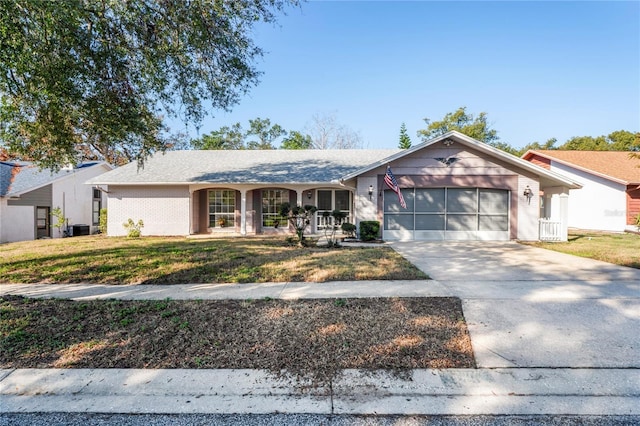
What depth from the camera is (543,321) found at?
14.2ft

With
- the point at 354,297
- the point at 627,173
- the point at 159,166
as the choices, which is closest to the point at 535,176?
Result: the point at 627,173

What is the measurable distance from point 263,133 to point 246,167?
27.0m

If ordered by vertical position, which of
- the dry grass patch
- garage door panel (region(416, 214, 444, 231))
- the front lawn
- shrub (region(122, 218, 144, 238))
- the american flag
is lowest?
the dry grass patch

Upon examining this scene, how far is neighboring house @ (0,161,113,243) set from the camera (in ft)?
53.7

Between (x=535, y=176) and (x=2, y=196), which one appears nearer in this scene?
(x=535, y=176)

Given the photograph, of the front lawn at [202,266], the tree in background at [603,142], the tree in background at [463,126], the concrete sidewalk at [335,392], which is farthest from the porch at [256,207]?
the tree in background at [603,142]

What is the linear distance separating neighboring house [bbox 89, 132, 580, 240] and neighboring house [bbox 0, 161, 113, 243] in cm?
429

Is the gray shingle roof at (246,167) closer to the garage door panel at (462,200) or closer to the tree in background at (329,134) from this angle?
the garage door panel at (462,200)

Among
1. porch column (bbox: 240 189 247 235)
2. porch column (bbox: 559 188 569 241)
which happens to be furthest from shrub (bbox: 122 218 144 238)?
porch column (bbox: 559 188 569 241)

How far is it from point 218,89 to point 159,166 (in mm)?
10358

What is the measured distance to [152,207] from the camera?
16328mm

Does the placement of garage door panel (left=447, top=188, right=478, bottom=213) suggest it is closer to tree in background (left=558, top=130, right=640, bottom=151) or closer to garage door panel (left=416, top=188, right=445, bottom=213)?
garage door panel (left=416, top=188, right=445, bottom=213)

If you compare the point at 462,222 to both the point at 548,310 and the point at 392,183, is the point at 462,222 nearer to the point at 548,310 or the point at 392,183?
the point at 392,183

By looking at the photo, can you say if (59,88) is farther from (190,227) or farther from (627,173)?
(627,173)
